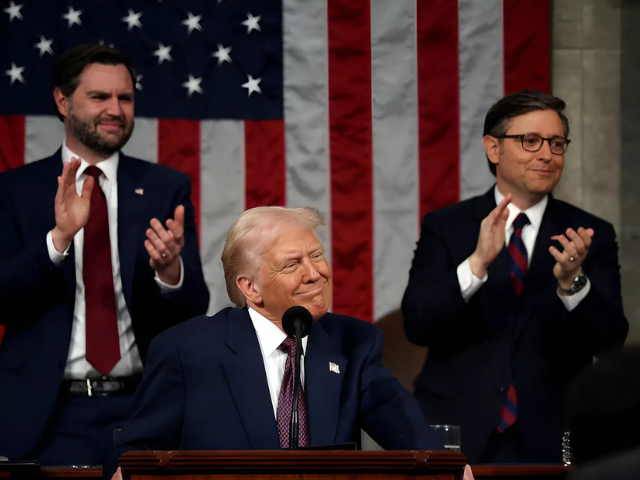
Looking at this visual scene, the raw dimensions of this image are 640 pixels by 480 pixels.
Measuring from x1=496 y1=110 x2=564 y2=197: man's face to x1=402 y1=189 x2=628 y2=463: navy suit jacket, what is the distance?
188mm

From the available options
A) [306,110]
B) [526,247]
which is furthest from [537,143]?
[306,110]

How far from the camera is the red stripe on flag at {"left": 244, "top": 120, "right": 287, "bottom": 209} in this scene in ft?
16.4

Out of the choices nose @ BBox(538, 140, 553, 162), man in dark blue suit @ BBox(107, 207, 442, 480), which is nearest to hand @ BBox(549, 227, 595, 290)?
nose @ BBox(538, 140, 553, 162)

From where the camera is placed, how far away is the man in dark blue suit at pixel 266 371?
2.69 metres

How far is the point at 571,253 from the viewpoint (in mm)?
3666

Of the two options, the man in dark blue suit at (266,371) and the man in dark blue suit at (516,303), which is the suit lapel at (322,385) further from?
the man in dark blue suit at (516,303)

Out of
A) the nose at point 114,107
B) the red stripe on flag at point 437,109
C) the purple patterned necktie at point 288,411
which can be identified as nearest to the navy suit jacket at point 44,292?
the nose at point 114,107

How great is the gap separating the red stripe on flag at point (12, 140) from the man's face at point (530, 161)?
2256 mm

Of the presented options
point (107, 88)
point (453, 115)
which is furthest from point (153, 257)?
point (453, 115)

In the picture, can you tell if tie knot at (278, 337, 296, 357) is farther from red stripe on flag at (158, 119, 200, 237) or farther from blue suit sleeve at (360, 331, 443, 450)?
red stripe on flag at (158, 119, 200, 237)

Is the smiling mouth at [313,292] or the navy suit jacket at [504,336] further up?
the smiling mouth at [313,292]

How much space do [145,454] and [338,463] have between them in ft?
1.33

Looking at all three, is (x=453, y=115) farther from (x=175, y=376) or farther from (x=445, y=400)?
(x=175, y=376)

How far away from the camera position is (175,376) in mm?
2715
